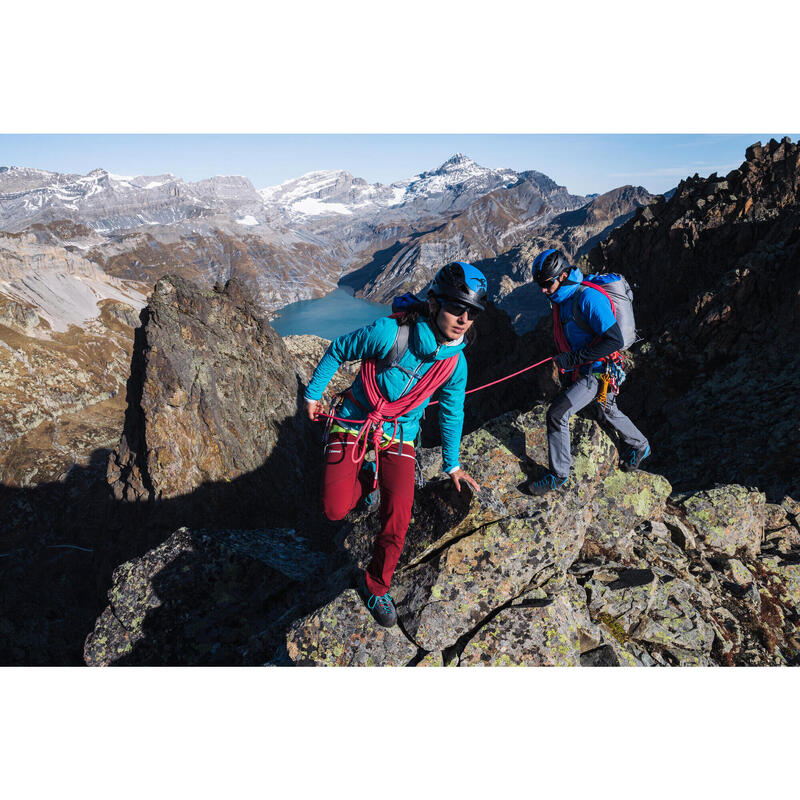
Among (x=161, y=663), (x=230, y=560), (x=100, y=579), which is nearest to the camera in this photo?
(x=161, y=663)

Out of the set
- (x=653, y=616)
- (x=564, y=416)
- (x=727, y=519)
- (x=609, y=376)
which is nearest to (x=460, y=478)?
(x=564, y=416)

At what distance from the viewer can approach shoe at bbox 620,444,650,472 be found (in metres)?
8.73

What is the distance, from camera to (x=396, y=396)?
18.7ft

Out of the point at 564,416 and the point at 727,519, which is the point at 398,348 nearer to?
the point at 564,416

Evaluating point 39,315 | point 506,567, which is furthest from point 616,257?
point 39,315

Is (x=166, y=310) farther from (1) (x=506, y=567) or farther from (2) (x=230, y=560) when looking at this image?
(1) (x=506, y=567)

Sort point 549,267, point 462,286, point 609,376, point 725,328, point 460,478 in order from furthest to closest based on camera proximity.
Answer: point 725,328 < point 609,376 < point 549,267 < point 460,478 < point 462,286

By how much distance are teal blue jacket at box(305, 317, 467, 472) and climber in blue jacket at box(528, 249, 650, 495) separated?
2.27 m

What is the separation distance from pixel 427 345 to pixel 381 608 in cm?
378

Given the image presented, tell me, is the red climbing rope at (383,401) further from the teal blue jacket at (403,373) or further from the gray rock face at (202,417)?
the gray rock face at (202,417)

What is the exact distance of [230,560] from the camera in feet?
31.6

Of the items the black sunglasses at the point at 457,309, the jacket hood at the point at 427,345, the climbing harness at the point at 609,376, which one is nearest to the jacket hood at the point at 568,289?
the climbing harness at the point at 609,376

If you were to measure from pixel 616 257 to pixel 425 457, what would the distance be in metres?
48.7

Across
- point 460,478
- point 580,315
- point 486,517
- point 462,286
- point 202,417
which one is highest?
point 462,286
